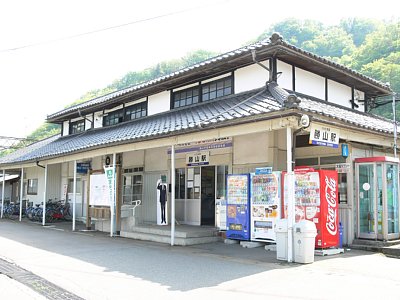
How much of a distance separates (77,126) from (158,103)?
26.6ft

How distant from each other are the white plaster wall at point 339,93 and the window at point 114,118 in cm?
905

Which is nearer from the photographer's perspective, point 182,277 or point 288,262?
point 182,277

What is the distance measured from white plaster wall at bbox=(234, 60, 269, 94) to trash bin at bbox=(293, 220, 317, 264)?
4826mm

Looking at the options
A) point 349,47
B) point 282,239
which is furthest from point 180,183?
point 349,47

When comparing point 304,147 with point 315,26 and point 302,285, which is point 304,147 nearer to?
point 302,285

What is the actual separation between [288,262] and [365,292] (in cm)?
236

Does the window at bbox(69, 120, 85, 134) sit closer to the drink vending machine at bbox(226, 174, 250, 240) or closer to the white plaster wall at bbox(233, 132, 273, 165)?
the white plaster wall at bbox(233, 132, 273, 165)

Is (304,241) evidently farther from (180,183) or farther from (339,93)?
(339,93)

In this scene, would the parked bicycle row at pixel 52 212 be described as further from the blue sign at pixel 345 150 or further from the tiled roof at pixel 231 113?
the blue sign at pixel 345 150

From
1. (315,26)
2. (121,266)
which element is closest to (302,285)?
(121,266)

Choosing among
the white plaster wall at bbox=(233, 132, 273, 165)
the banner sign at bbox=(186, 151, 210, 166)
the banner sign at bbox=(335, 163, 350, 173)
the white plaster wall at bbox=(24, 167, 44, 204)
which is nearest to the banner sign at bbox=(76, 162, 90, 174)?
the white plaster wall at bbox=(24, 167, 44, 204)

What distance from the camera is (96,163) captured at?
19.1m

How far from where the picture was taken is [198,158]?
45.8ft

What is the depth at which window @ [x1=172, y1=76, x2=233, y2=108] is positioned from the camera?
1285 centimetres
